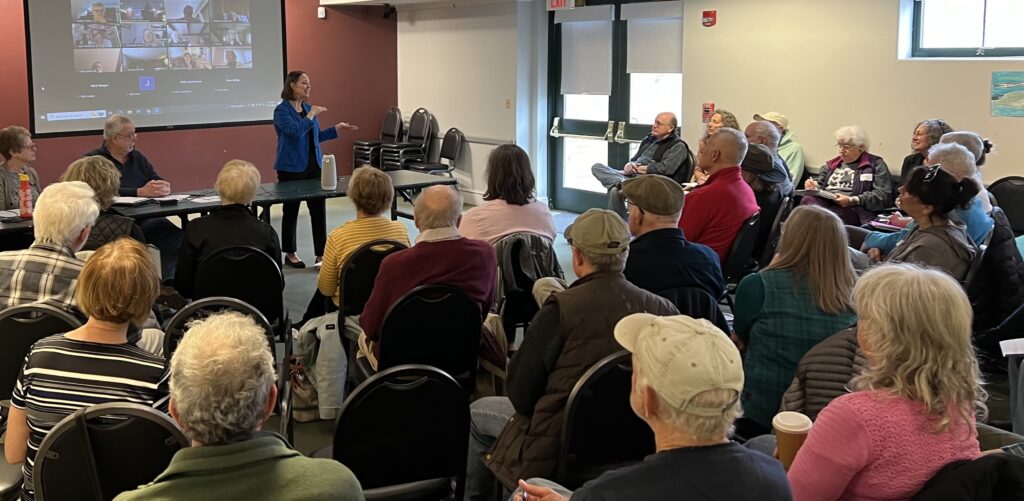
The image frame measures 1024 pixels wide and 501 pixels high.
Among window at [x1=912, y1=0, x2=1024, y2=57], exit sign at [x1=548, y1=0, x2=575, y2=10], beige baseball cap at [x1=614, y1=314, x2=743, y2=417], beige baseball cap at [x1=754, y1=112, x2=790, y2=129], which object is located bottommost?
beige baseball cap at [x1=614, y1=314, x2=743, y2=417]

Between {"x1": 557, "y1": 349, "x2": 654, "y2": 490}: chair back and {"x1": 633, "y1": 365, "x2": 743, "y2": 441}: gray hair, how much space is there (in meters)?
0.73

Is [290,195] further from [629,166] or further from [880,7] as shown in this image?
[880,7]

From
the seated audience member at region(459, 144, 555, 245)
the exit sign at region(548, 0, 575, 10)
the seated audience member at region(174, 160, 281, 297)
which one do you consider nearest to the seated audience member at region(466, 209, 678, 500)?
the seated audience member at region(459, 144, 555, 245)

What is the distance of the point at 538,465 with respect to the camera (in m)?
2.48

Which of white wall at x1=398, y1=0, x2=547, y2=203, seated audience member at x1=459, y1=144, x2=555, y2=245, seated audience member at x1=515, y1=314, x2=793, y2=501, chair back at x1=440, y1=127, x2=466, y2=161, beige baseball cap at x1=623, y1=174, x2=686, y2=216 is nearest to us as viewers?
seated audience member at x1=515, y1=314, x2=793, y2=501

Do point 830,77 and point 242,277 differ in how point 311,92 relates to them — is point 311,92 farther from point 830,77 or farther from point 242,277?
point 242,277

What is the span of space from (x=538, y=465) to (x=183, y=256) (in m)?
2.59

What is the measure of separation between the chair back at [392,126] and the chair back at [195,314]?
808 cm

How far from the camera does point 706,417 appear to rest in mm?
1588

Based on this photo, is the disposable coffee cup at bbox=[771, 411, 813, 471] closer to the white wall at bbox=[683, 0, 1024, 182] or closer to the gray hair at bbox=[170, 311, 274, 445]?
the gray hair at bbox=[170, 311, 274, 445]

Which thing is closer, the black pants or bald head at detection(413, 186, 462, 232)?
bald head at detection(413, 186, 462, 232)

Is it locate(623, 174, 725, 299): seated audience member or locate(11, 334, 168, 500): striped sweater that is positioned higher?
locate(623, 174, 725, 299): seated audience member

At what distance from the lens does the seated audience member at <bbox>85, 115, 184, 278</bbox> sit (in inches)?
225

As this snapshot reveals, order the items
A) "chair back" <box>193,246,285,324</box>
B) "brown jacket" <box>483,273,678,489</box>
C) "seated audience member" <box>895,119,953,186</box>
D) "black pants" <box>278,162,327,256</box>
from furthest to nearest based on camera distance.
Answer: "black pants" <box>278,162,327,256</box> → "seated audience member" <box>895,119,953,186</box> → "chair back" <box>193,246,285,324</box> → "brown jacket" <box>483,273,678,489</box>
